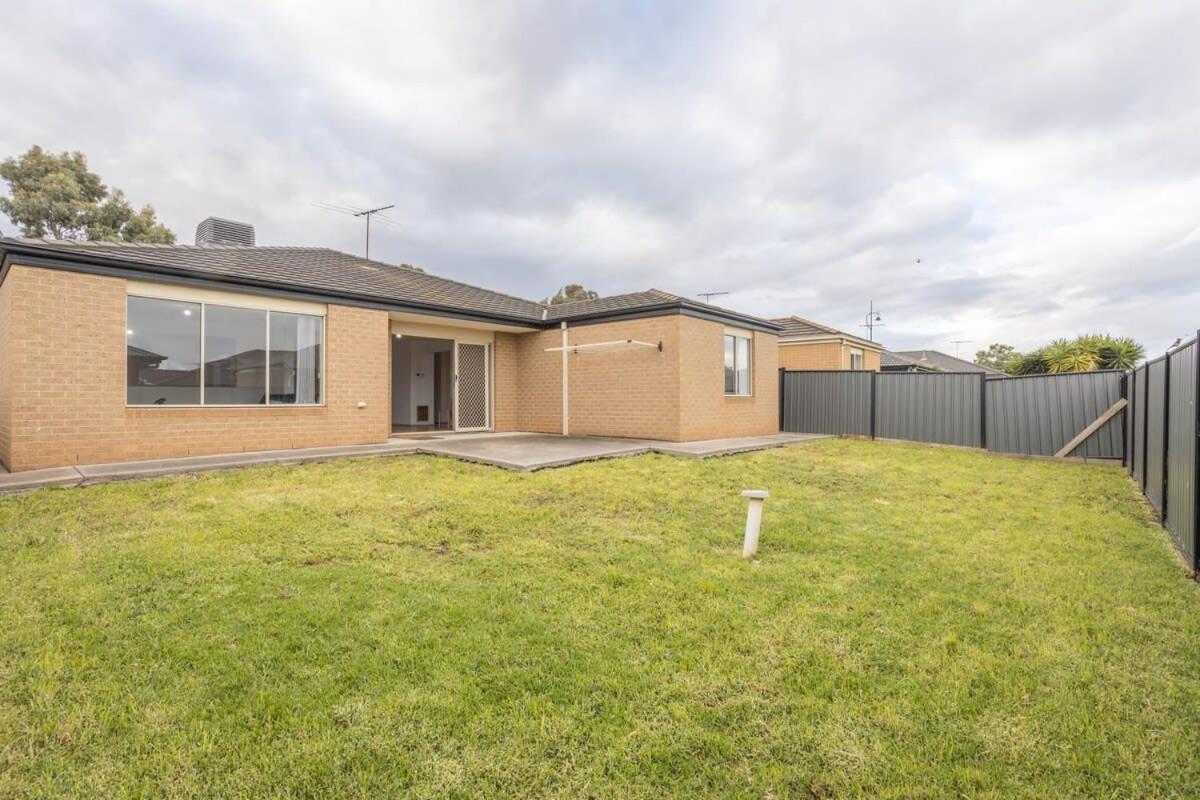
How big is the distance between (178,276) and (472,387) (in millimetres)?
6434

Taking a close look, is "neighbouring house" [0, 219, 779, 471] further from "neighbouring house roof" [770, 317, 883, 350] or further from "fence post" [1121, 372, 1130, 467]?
"fence post" [1121, 372, 1130, 467]

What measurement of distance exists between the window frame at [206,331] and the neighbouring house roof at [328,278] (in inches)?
11.1

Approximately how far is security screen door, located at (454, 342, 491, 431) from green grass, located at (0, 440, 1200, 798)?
26.0ft

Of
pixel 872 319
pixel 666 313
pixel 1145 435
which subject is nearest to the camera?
pixel 1145 435

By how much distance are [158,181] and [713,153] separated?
23.4 m

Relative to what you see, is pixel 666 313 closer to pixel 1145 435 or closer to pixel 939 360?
pixel 1145 435

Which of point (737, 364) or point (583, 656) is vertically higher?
point (737, 364)

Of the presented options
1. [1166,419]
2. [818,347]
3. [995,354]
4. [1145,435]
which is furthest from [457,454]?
[995,354]

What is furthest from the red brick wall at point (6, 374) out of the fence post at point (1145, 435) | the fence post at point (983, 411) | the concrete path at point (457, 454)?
the fence post at point (983, 411)

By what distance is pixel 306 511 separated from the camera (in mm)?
5137

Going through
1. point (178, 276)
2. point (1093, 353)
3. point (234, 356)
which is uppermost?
point (178, 276)

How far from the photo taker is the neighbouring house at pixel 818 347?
59.9 feet

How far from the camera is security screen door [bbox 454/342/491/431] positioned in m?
13.0

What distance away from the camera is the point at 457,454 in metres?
8.63
